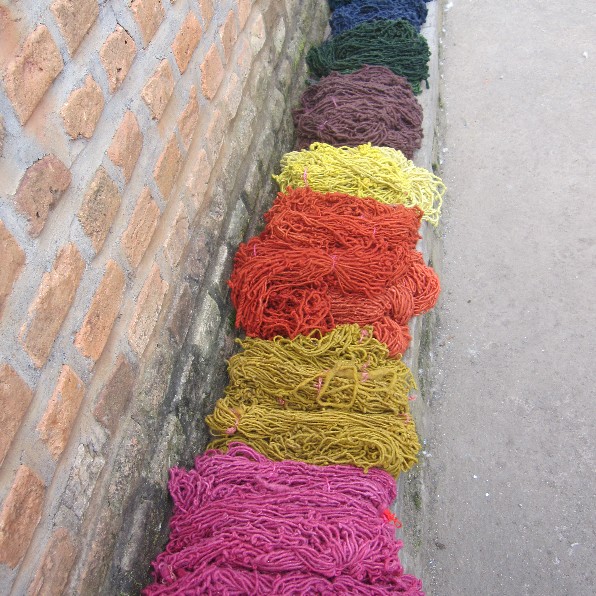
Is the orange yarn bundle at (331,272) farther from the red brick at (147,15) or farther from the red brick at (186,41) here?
the red brick at (147,15)

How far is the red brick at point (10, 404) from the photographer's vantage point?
4.21 ft

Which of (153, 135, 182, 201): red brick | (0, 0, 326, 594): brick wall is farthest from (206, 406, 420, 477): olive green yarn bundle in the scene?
(153, 135, 182, 201): red brick

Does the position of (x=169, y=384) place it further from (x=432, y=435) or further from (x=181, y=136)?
(x=432, y=435)

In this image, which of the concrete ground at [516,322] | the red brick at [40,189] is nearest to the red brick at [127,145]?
the red brick at [40,189]

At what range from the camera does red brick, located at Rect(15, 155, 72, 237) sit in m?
1.34

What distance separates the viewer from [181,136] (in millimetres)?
2098

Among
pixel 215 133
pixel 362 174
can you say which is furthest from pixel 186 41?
pixel 362 174

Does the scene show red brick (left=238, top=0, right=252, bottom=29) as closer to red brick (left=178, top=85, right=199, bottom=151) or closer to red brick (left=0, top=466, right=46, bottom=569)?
red brick (left=178, top=85, right=199, bottom=151)

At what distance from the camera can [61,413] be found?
58.6 inches

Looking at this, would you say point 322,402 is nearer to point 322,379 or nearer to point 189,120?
point 322,379

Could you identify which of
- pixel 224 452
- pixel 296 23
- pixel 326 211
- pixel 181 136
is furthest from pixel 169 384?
pixel 296 23

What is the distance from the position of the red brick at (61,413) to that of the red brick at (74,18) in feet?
2.49

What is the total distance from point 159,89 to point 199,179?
39cm

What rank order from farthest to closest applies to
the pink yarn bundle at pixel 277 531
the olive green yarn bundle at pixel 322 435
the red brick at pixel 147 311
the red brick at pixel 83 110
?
the olive green yarn bundle at pixel 322 435
the red brick at pixel 147 311
the pink yarn bundle at pixel 277 531
the red brick at pixel 83 110
